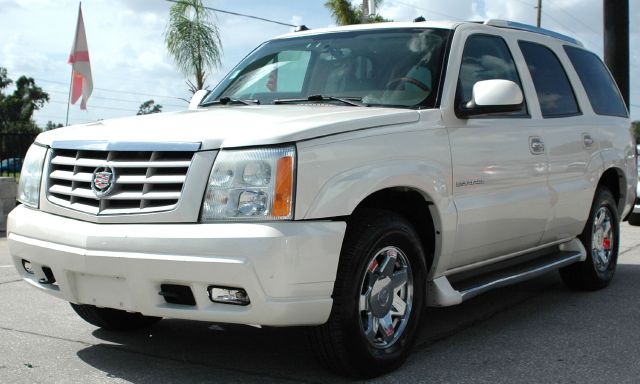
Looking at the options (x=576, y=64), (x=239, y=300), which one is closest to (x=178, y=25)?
(x=576, y=64)

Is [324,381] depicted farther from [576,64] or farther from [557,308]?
[576,64]

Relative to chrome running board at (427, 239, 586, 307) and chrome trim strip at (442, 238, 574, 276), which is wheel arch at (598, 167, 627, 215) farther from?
chrome trim strip at (442, 238, 574, 276)

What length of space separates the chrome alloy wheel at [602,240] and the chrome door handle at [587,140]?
0.64 meters

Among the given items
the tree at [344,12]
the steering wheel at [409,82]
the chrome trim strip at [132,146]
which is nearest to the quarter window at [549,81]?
the steering wheel at [409,82]

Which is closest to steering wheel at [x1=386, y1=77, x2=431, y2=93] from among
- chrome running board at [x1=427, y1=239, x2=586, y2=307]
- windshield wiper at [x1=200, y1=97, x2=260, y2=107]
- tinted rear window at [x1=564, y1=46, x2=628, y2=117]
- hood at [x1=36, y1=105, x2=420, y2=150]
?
hood at [x1=36, y1=105, x2=420, y2=150]

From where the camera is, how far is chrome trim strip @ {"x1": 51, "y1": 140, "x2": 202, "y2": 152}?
3.64 metres

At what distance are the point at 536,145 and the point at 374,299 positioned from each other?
1.88m

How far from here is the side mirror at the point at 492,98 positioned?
14.7 feet

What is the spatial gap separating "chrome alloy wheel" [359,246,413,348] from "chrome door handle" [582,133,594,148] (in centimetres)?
240

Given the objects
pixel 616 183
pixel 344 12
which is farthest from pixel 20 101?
pixel 616 183

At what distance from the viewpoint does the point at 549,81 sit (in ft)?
19.0

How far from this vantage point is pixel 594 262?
634cm

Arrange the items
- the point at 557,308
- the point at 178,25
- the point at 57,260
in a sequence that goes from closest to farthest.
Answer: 1. the point at 57,260
2. the point at 557,308
3. the point at 178,25

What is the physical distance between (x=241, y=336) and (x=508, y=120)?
2.10m
